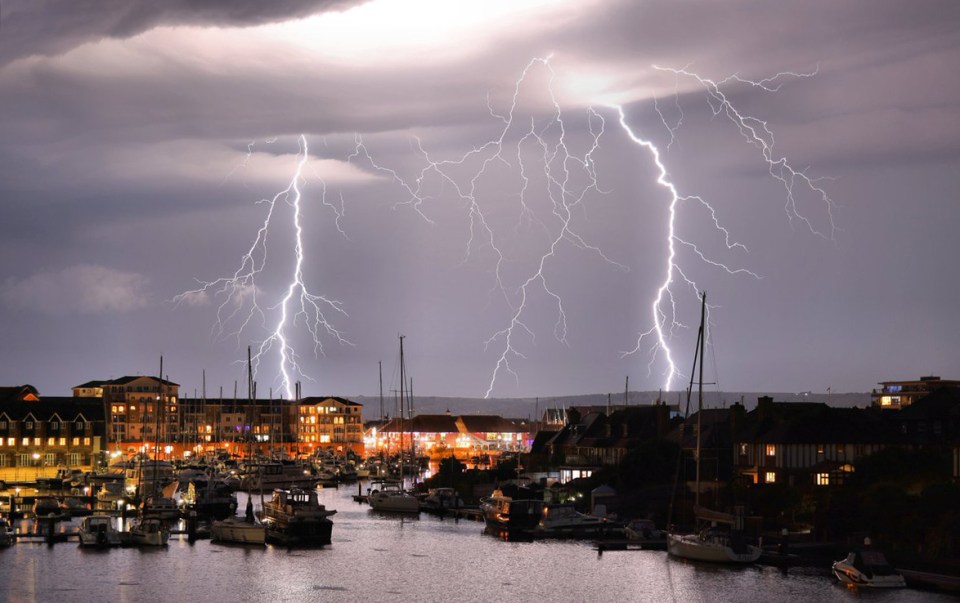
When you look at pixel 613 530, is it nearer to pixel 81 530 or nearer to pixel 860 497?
pixel 860 497

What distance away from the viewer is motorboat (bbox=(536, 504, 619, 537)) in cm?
7450

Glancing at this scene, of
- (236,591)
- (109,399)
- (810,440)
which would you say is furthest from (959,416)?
(109,399)

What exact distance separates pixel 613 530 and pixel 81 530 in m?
31.4

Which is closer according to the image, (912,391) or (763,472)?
(763,472)

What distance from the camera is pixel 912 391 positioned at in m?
180

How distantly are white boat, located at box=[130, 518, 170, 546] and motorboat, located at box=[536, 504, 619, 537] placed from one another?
22306 mm

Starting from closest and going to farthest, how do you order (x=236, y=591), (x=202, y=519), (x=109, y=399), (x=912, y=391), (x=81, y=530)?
1. (x=236, y=591)
2. (x=81, y=530)
3. (x=202, y=519)
4. (x=912, y=391)
5. (x=109, y=399)

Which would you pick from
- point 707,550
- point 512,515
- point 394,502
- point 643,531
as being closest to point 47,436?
point 394,502

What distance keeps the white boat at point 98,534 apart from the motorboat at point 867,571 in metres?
40.3

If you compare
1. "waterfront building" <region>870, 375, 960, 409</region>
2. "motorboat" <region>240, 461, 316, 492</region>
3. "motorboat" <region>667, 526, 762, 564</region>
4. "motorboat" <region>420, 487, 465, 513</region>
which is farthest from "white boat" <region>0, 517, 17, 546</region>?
"waterfront building" <region>870, 375, 960, 409</region>

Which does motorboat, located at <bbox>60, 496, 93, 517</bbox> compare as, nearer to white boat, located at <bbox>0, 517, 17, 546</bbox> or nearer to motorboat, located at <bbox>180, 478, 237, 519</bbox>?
motorboat, located at <bbox>180, 478, 237, 519</bbox>

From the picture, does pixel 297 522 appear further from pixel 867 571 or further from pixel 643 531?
pixel 867 571

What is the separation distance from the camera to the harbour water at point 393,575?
178 feet

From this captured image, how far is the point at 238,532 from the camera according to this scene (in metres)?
72.4
